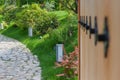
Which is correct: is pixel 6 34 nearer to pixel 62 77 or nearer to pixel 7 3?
pixel 7 3

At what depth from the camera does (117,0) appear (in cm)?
81

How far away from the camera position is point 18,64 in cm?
906

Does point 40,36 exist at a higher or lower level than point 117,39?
lower

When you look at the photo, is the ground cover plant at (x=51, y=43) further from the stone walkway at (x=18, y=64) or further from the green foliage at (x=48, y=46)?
the stone walkway at (x=18, y=64)

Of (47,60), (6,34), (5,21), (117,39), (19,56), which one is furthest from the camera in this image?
(5,21)

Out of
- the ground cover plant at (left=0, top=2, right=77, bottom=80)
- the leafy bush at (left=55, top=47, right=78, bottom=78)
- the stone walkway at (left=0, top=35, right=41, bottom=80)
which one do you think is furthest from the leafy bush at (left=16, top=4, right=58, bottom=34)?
the leafy bush at (left=55, top=47, right=78, bottom=78)

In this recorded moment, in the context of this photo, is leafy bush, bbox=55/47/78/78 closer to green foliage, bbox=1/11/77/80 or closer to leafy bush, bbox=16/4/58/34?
green foliage, bbox=1/11/77/80

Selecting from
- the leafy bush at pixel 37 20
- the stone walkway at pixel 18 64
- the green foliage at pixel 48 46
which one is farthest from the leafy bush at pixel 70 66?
the leafy bush at pixel 37 20

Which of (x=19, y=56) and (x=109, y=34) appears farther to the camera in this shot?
(x=19, y=56)

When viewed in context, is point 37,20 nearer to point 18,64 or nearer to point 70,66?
point 18,64

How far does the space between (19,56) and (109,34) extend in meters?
9.36

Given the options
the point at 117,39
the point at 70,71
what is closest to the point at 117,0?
the point at 117,39

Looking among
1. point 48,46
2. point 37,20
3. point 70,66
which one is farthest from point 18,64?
point 37,20

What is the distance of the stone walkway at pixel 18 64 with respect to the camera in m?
7.79
